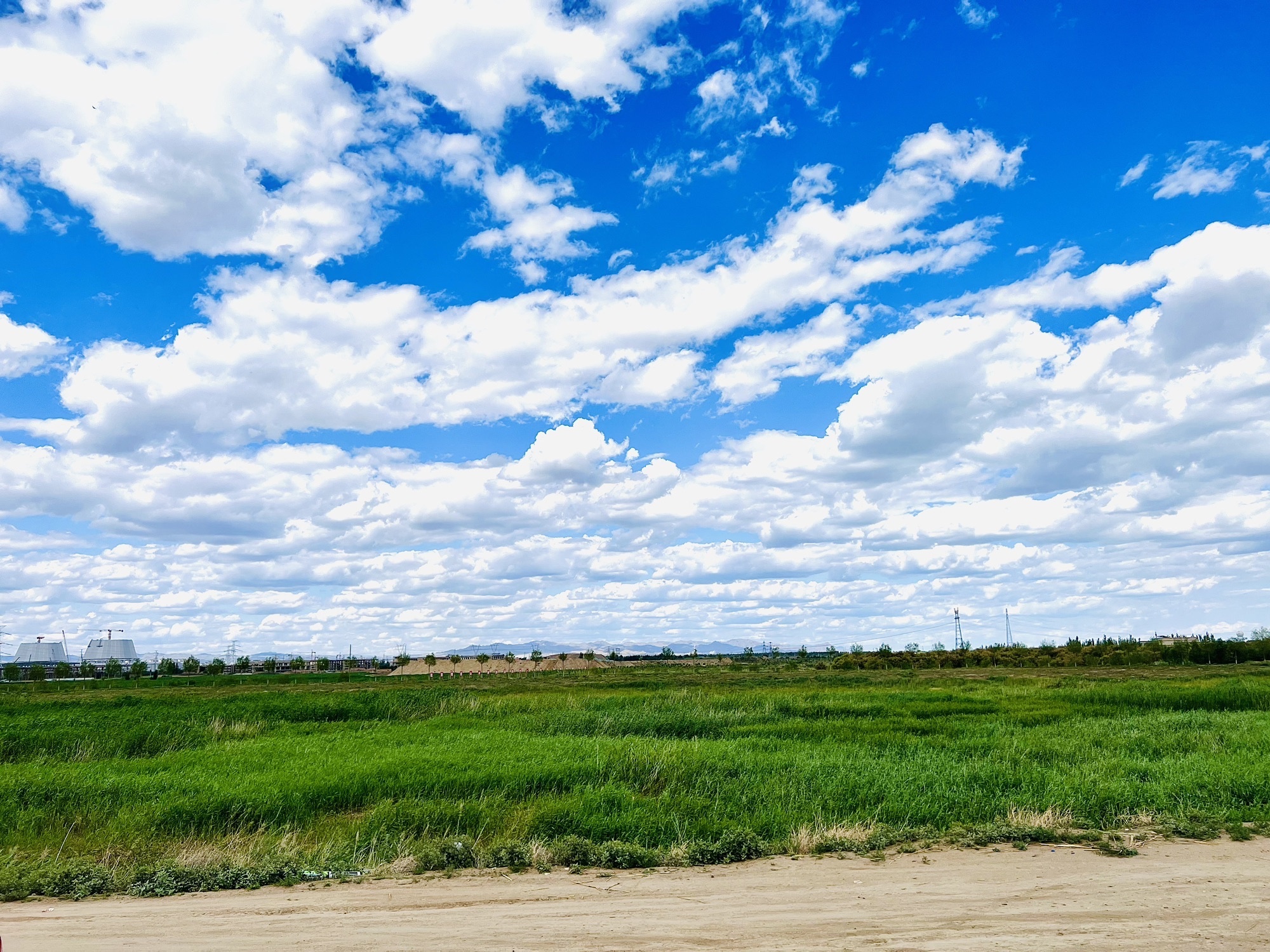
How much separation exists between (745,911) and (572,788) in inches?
302

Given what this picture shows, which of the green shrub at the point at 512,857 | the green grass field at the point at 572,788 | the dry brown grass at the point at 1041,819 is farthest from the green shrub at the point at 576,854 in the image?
the dry brown grass at the point at 1041,819

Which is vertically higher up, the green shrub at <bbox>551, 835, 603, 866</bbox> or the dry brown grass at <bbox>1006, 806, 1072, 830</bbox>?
the green shrub at <bbox>551, 835, 603, 866</bbox>

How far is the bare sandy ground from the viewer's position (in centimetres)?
910

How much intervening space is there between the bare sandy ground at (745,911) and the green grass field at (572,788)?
0.98m

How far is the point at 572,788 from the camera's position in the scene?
1728cm

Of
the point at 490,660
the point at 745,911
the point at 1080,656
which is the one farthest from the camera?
the point at 490,660

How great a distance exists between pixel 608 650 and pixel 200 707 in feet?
477

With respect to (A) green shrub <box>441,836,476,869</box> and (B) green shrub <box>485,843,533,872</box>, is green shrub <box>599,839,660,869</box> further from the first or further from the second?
(A) green shrub <box>441,836,476,869</box>

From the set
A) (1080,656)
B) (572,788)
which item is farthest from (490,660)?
(572,788)

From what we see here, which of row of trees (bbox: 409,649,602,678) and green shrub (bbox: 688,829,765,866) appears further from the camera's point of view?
row of trees (bbox: 409,649,602,678)

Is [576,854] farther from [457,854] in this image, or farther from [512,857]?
[457,854]

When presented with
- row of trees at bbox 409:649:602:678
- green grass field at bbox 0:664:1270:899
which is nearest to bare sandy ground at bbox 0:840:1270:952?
green grass field at bbox 0:664:1270:899

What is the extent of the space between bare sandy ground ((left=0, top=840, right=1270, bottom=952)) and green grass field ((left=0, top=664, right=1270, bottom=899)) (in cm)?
98

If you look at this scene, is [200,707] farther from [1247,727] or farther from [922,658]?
[922,658]
